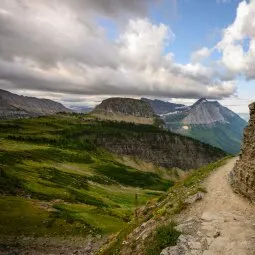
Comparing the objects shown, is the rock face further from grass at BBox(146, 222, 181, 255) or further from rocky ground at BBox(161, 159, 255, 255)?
grass at BBox(146, 222, 181, 255)

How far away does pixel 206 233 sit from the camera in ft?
103

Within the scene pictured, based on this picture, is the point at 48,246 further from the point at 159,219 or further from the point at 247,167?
the point at 247,167

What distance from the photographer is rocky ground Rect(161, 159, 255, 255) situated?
2897 centimetres

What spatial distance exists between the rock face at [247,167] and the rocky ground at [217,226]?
959 mm

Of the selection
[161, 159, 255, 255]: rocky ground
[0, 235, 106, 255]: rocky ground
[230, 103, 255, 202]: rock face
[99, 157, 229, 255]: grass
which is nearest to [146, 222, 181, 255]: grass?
[99, 157, 229, 255]: grass

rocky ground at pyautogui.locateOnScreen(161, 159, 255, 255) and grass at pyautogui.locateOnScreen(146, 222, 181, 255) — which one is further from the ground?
rocky ground at pyautogui.locateOnScreen(161, 159, 255, 255)

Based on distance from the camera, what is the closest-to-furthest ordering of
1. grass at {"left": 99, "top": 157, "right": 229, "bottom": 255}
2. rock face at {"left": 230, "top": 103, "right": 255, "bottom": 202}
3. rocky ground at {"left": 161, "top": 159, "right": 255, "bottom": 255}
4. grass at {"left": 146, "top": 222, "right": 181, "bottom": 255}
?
rocky ground at {"left": 161, "top": 159, "right": 255, "bottom": 255} → grass at {"left": 146, "top": 222, "right": 181, "bottom": 255} → grass at {"left": 99, "top": 157, "right": 229, "bottom": 255} → rock face at {"left": 230, "top": 103, "right": 255, "bottom": 202}

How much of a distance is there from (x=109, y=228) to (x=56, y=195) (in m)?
52.3

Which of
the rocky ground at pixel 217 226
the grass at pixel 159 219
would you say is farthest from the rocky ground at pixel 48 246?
the rocky ground at pixel 217 226

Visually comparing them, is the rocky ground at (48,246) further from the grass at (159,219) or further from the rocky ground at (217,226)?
the rocky ground at (217,226)

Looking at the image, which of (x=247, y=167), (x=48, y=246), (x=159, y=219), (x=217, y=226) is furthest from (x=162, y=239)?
(x=48, y=246)

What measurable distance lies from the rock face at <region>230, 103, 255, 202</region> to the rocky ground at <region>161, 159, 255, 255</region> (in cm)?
96

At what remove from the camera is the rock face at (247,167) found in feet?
125

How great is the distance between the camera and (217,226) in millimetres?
32531
